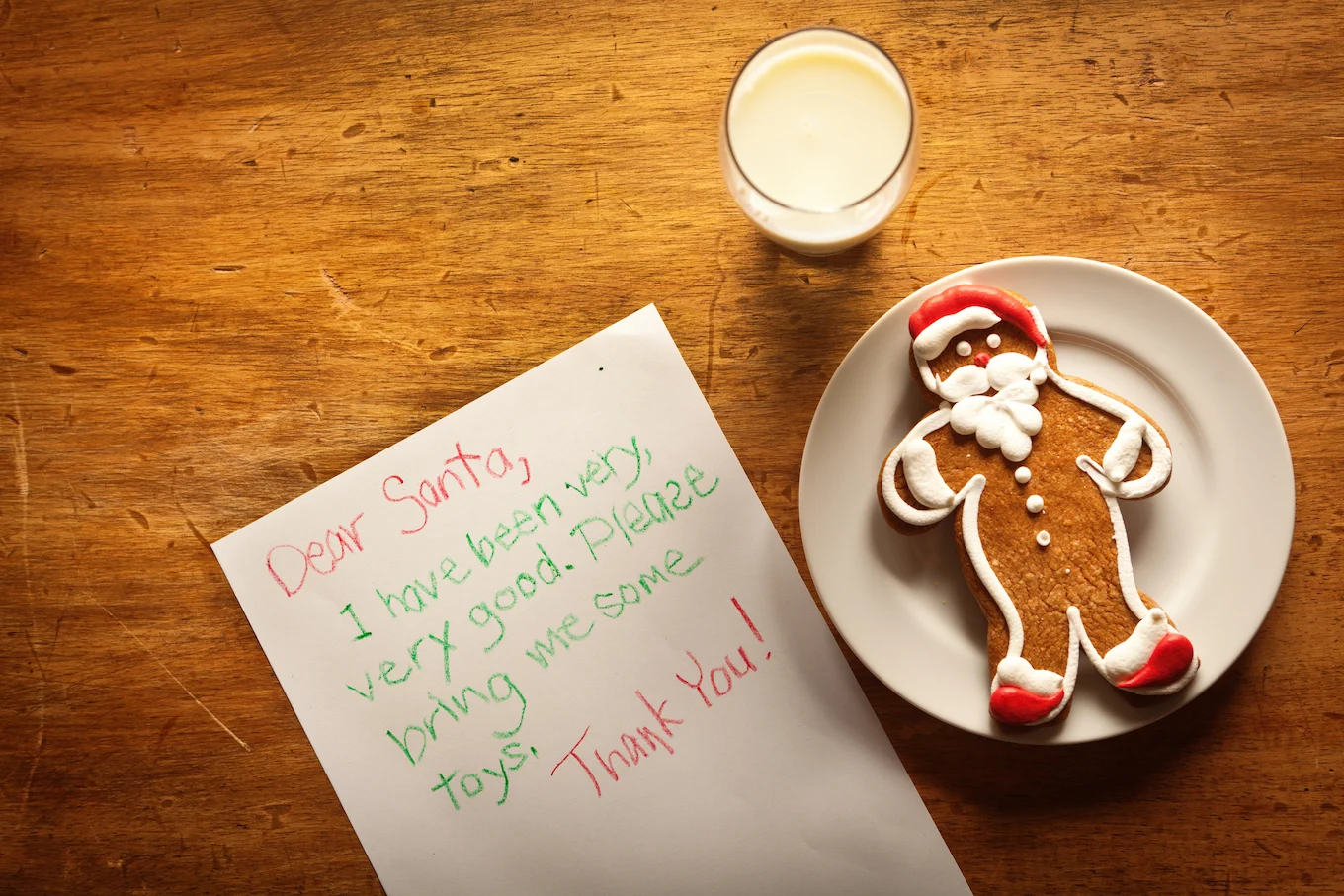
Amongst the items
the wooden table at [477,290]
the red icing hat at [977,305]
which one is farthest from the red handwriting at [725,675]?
the red icing hat at [977,305]

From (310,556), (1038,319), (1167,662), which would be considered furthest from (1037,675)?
(310,556)

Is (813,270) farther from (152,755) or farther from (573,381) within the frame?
(152,755)

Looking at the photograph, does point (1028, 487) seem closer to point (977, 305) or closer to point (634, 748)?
point (977, 305)

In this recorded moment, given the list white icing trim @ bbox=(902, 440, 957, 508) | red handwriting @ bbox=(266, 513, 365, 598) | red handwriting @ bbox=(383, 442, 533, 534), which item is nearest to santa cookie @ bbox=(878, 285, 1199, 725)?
white icing trim @ bbox=(902, 440, 957, 508)

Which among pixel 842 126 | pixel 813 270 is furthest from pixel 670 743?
pixel 842 126

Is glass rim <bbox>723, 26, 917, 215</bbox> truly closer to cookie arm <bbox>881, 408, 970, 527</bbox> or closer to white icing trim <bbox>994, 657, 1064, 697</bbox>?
cookie arm <bbox>881, 408, 970, 527</bbox>
